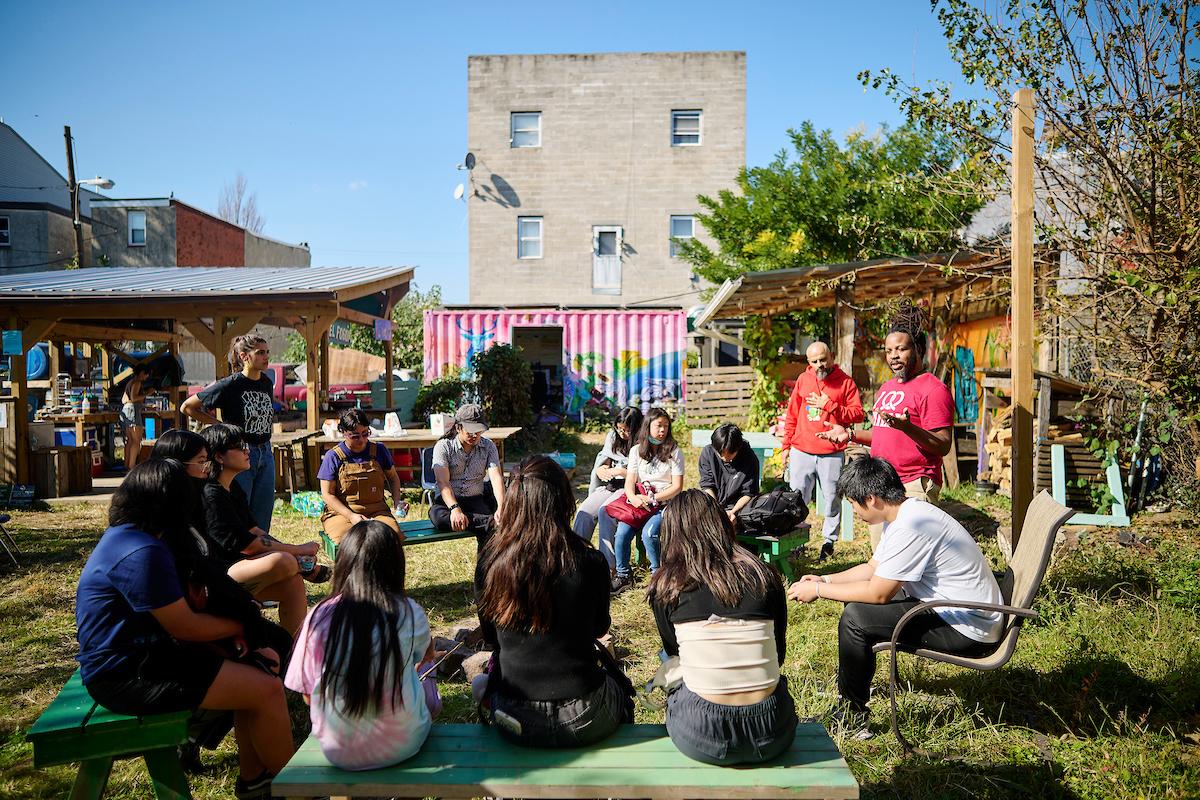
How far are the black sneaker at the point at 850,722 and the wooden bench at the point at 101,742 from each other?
2785 millimetres

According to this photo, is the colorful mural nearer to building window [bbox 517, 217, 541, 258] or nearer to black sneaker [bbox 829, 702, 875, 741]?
building window [bbox 517, 217, 541, 258]

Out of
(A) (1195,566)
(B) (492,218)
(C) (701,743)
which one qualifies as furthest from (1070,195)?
(B) (492,218)

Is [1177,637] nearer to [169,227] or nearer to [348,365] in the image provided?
[348,365]

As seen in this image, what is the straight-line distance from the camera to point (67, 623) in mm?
5477

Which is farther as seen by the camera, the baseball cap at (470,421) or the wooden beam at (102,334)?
the wooden beam at (102,334)

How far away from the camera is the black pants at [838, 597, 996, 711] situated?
362 cm

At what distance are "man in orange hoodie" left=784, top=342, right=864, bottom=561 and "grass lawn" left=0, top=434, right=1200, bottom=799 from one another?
0.54m

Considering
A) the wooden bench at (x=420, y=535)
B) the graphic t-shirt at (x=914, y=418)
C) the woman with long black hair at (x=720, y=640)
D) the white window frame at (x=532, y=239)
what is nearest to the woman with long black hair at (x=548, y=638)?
the woman with long black hair at (x=720, y=640)

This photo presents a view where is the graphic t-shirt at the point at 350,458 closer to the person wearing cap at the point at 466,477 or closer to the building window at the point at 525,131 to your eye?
the person wearing cap at the point at 466,477

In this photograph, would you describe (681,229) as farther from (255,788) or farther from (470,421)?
(255,788)

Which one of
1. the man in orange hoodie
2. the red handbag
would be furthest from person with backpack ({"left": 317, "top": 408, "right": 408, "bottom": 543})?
the man in orange hoodie

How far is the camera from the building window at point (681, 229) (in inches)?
823

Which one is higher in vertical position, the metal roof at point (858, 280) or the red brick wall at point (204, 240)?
the red brick wall at point (204, 240)

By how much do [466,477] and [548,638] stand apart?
357 centimetres
